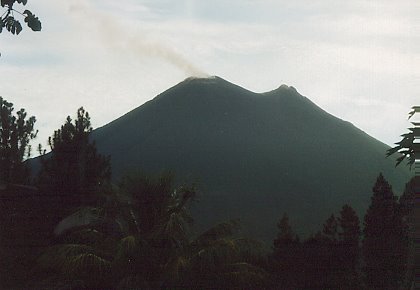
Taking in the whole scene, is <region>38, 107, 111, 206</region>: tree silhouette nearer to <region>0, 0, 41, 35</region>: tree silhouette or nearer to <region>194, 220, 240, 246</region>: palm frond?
<region>194, 220, 240, 246</region>: palm frond

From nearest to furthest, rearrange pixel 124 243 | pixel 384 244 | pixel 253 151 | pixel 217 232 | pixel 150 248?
pixel 124 243
pixel 150 248
pixel 217 232
pixel 384 244
pixel 253 151

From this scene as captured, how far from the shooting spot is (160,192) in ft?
57.1

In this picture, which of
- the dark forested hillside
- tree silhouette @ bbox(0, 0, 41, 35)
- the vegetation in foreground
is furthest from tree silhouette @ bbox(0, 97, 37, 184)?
the dark forested hillside

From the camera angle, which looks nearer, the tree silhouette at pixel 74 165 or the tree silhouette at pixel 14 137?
the tree silhouette at pixel 74 165

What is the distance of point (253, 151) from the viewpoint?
12512 centimetres

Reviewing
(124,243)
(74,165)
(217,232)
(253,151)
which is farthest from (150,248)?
(253,151)

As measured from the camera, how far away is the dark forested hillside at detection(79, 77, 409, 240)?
4154 inches

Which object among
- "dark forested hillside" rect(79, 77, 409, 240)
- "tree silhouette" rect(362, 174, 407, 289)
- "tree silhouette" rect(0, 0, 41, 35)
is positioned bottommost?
"tree silhouette" rect(362, 174, 407, 289)

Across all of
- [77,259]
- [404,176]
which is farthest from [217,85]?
[77,259]

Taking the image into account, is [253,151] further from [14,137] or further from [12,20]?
[12,20]

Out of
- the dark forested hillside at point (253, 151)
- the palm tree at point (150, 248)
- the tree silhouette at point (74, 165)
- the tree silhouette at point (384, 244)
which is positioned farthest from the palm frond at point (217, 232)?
the dark forested hillside at point (253, 151)

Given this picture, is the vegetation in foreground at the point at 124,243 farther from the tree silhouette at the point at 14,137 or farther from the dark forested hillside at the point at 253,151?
the dark forested hillside at the point at 253,151

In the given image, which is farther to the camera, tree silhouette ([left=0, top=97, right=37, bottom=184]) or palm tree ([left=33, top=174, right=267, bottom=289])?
tree silhouette ([left=0, top=97, right=37, bottom=184])

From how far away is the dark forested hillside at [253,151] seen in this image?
346 ft
